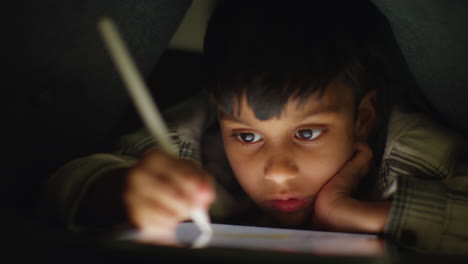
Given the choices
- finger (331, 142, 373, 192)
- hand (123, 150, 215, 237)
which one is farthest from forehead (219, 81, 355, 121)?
hand (123, 150, 215, 237)

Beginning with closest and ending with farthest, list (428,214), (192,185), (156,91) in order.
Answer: (192,185) → (428,214) → (156,91)

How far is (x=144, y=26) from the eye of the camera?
71cm

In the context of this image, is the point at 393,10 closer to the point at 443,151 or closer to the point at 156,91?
the point at 443,151

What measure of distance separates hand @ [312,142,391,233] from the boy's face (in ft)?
0.07

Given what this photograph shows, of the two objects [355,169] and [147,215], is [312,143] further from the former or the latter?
[147,215]

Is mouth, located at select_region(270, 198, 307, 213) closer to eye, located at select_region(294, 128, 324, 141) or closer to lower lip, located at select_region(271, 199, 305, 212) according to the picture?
lower lip, located at select_region(271, 199, 305, 212)

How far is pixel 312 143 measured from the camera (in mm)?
720

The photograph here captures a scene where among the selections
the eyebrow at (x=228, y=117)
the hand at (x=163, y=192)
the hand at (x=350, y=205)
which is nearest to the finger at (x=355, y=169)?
the hand at (x=350, y=205)

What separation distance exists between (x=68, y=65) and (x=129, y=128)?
36 centimetres

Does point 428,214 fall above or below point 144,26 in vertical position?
below

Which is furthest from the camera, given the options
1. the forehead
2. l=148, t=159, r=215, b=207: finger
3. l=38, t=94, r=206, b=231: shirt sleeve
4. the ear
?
the ear

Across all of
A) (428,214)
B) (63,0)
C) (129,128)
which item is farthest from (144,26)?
(428,214)

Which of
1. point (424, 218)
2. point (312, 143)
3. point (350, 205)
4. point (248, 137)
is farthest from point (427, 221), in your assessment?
point (248, 137)

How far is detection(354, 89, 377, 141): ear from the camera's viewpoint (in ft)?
2.62
